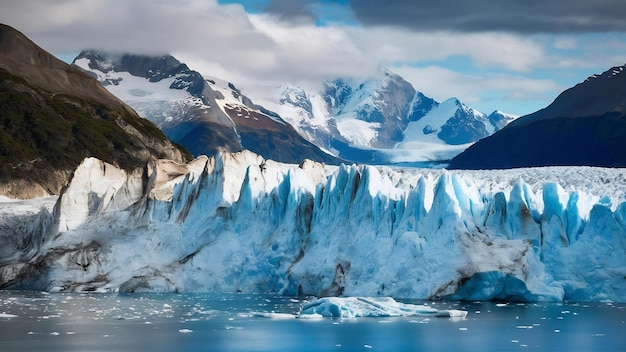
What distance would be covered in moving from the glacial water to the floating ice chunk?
59 cm

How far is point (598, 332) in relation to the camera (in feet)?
87.1

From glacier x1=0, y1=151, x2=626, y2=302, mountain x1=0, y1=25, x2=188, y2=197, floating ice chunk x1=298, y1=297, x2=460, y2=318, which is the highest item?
mountain x1=0, y1=25, x2=188, y2=197

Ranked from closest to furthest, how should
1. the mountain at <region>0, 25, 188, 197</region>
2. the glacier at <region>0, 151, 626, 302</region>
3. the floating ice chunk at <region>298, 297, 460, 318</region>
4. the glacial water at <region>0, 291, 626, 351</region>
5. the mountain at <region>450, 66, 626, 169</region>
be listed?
the glacial water at <region>0, 291, 626, 351</region> < the floating ice chunk at <region>298, 297, 460, 318</region> < the glacier at <region>0, 151, 626, 302</region> < the mountain at <region>0, 25, 188, 197</region> < the mountain at <region>450, 66, 626, 169</region>

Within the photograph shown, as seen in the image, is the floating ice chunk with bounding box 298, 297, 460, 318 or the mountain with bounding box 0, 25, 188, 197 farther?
the mountain with bounding box 0, 25, 188, 197

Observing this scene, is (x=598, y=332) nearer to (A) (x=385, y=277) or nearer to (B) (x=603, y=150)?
(A) (x=385, y=277)

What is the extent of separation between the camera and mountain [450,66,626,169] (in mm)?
139875

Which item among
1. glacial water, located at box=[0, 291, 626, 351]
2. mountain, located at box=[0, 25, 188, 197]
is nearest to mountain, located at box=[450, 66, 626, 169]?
mountain, located at box=[0, 25, 188, 197]

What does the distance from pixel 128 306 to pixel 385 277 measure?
8909mm

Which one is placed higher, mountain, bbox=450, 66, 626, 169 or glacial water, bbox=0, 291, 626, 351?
mountain, bbox=450, 66, 626, 169

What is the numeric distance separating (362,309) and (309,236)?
31.2 feet

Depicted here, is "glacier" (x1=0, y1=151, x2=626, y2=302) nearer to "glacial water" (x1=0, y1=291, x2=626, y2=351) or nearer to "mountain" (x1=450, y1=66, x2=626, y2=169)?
"glacial water" (x1=0, y1=291, x2=626, y2=351)

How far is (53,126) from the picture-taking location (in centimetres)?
11294

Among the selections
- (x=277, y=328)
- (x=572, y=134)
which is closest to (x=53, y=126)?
(x=572, y=134)

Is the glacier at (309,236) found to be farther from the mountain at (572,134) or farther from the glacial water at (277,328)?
the mountain at (572,134)
